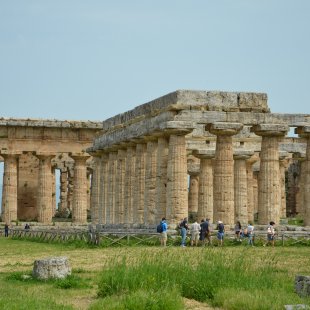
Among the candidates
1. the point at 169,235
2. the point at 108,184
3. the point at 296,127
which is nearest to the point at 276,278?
the point at 169,235

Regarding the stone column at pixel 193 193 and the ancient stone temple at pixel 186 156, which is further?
the stone column at pixel 193 193

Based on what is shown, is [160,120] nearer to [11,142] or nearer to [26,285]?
[26,285]

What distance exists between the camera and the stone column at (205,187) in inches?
2218

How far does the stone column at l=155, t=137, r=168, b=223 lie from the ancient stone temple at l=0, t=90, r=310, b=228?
2.2 inches

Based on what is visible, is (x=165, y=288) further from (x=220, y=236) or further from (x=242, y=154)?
(x=242, y=154)

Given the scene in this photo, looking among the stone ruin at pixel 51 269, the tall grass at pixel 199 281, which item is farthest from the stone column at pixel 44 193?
the tall grass at pixel 199 281

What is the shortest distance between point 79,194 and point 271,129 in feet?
96.5

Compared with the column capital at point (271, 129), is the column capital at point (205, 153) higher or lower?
lower

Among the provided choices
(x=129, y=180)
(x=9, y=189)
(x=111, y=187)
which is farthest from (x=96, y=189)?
(x=9, y=189)

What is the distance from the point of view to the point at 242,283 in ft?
77.4

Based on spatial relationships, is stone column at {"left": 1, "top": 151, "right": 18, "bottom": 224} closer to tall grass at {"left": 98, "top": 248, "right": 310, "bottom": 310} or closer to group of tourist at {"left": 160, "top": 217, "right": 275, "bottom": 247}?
group of tourist at {"left": 160, "top": 217, "right": 275, "bottom": 247}

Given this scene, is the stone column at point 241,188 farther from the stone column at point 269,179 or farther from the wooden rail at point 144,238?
the wooden rail at point 144,238

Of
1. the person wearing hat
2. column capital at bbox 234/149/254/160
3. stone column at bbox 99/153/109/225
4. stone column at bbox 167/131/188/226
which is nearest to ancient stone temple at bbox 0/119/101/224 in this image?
stone column at bbox 99/153/109/225

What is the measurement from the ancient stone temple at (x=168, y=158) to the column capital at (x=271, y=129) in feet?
0.18
